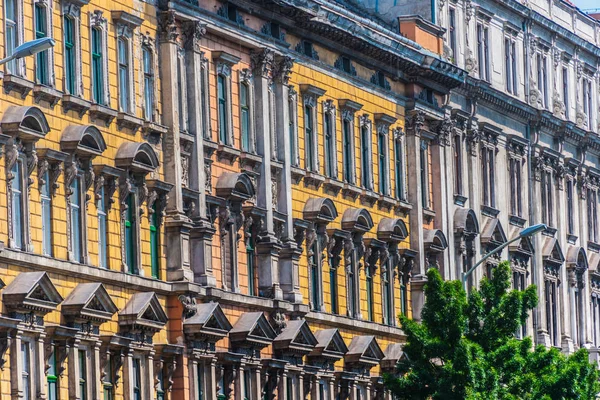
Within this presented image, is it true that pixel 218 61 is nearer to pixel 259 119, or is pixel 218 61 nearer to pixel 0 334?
pixel 259 119

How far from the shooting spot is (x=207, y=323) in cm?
5984

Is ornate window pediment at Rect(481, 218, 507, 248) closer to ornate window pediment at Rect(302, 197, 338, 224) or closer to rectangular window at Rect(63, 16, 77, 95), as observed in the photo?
ornate window pediment at Rect(302, 197, 338, 224)

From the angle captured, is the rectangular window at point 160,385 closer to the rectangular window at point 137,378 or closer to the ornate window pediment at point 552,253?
the rectangular window at point 137,378

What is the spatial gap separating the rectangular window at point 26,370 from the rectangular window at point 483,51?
35.9m

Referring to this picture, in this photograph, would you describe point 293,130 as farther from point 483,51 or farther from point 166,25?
point 483,51

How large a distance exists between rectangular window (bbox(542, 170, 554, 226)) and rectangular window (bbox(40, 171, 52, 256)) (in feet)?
129

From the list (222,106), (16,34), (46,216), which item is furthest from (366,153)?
(16,34)

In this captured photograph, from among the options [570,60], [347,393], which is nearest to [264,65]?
[347,393]

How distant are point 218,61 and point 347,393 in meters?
12.5

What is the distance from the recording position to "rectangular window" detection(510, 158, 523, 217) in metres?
87.1

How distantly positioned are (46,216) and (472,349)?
1365 centimetres

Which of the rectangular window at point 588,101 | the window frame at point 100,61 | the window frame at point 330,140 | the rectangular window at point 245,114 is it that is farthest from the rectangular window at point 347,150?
the rectangular window at point 588,101

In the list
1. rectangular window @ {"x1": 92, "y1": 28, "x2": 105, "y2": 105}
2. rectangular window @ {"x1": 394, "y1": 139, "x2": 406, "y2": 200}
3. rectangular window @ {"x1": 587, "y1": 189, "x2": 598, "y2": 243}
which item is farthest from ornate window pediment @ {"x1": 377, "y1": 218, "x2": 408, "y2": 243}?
rectangular window @ {"x1": 587, "y1": 189, "x2": 598, "y2": 243}

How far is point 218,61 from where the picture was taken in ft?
207
